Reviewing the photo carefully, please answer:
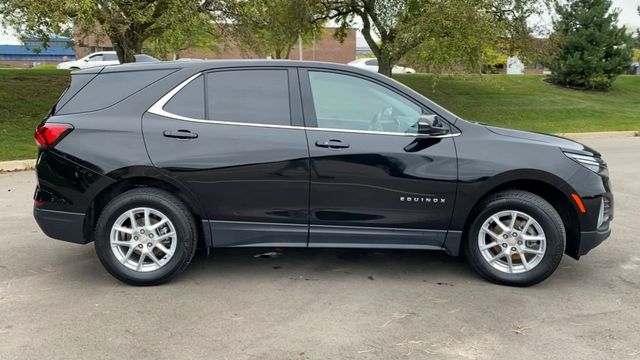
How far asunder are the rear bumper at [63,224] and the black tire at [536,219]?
3063mm

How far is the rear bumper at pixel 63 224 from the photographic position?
432 centimetres

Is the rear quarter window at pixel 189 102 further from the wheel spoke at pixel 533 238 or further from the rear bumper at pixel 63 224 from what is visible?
the wheel spoke at pixel 533 238

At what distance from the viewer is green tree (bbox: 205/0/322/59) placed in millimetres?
13328

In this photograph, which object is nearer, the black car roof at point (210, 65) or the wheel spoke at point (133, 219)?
the wheel spoke at point (133, 219)

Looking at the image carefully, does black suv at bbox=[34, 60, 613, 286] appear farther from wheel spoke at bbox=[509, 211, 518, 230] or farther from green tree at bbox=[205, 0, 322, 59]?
green tree at bbox=[205, 0, 322, 59]

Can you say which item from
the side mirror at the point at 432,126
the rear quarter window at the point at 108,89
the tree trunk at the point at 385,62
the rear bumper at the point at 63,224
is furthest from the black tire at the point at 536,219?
the tree trunk at the point at 385,62

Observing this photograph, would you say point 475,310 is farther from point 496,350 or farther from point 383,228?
point 383,228

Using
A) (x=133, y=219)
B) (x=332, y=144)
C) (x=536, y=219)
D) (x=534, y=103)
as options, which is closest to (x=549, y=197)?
(x=536, y=219)

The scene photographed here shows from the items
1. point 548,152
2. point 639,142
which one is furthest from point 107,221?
point 639,142

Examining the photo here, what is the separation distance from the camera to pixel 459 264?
501cm

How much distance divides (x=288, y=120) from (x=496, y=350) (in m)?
2.23

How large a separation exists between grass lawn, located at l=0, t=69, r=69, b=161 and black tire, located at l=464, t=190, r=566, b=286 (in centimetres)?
911

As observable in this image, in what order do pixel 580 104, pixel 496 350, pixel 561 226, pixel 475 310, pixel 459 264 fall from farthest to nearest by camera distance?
pixel 580 104, pixel 459 264, pixel 561 226, pixel 475 310, pixel 496 350

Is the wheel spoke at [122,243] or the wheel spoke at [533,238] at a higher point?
the wheel spoke at [533,238]
